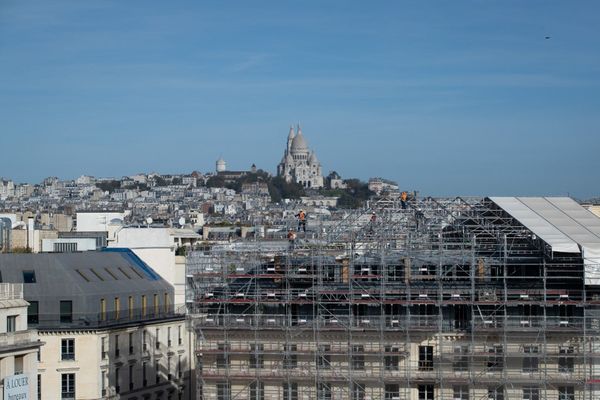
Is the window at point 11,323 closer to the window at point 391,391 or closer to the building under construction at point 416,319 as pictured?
the building under construction at point 416,319

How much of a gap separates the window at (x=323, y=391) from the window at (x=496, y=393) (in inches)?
212

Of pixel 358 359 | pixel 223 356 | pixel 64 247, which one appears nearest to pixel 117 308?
pixel 223 356

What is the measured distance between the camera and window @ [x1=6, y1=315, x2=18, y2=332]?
2013 inches

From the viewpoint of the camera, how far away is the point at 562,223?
184 feet

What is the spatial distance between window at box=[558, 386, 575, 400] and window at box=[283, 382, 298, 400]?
8.77 m

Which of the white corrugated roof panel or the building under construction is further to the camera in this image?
the building under construction

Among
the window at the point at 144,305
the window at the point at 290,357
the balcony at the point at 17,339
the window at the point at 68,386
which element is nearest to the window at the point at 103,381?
the window at the point at 68,386

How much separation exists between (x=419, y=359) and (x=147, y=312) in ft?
68.4

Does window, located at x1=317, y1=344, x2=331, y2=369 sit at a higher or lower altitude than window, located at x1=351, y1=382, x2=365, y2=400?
higher

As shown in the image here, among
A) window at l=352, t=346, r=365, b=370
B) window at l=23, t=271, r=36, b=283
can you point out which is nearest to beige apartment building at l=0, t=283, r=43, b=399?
window at l=352, t=346, r=365, b=370

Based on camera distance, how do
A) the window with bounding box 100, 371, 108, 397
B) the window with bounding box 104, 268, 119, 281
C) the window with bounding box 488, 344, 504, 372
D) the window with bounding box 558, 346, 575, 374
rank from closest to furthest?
the window with bounding box 558, 346, 575, 374 → the window with bounding box 488, 344, 504, 372 → the window with bounding box 100, 371, 108, 397 → the window with bounding box 104, 268, 119, 281

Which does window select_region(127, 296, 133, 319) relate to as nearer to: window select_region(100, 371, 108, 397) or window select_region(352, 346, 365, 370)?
window select_region(100, 371, 108, 397)

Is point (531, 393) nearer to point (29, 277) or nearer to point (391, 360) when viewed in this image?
point (391, 360)

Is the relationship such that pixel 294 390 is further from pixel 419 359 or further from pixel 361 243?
pixel 361 243
